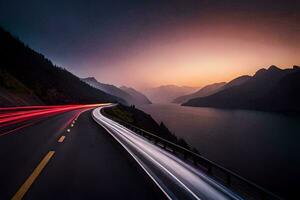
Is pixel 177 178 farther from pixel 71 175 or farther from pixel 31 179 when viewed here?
pixel 31 179

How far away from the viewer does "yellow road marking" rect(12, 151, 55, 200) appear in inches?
161

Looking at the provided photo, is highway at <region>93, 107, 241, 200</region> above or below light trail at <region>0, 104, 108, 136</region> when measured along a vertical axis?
above

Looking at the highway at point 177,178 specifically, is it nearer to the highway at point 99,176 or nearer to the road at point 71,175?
the highway at point 99,176

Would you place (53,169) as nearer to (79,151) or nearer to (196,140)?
(79,151)

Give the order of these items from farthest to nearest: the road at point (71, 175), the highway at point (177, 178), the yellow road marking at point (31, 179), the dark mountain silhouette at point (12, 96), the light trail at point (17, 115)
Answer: the dark mountain silhouette at point (12, 96)
the light trail at point (17, 115)
the road at point (71, 175)
the highway at point (177, 178)
the yellow road marking at point (31, 179)

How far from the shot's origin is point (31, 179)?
5.02m

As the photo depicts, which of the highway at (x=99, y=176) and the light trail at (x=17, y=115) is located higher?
the highway at (x=99, y=176)

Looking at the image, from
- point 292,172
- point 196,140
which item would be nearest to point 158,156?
point 292,172

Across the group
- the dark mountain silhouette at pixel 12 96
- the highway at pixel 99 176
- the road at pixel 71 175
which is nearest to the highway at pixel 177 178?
the highway at pixel 99 176

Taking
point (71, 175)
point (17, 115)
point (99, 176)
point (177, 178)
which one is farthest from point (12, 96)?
point (177, 178)

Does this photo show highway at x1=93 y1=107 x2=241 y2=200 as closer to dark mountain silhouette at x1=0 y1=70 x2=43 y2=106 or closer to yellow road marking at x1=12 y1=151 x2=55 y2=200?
yellow road marking at x1=12 y1=151 x2=55 y2=200

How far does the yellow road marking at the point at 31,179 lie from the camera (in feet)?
13.4

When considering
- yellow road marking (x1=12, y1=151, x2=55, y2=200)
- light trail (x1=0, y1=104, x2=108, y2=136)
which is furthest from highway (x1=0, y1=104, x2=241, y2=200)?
light trail (x1=0, y1=104, x2=108, y2=136)

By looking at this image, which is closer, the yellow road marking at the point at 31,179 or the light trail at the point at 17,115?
the yellow road marking at the point at 31,179
